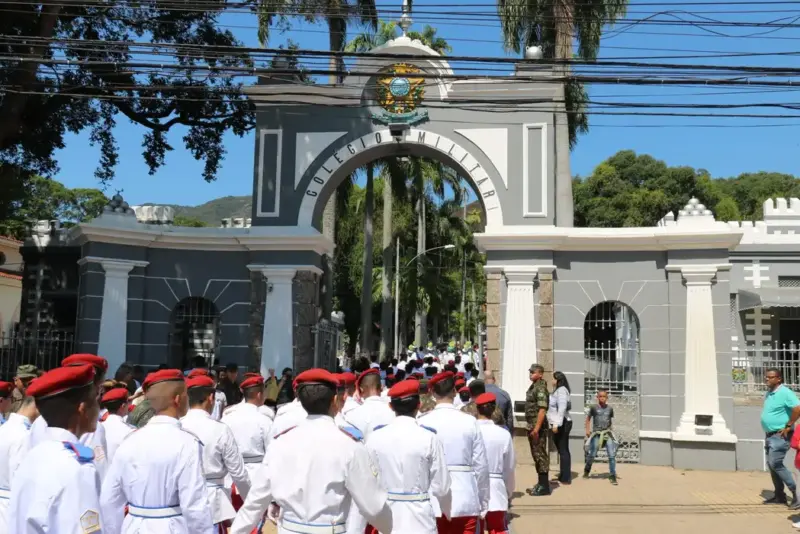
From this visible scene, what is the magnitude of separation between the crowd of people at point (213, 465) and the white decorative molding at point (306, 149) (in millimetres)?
9436

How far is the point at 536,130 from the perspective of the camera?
15.6m

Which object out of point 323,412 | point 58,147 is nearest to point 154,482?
point 323,412

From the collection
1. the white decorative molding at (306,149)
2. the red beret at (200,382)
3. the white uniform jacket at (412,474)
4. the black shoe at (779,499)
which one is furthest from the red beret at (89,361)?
the white decorative molding at (306,149)

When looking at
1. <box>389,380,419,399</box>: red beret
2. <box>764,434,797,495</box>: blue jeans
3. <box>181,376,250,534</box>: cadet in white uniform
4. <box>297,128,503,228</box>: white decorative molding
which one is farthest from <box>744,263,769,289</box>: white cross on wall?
<box>181,376,250,534</box>: cadet in white uniform

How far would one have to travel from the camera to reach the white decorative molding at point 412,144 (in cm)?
1554

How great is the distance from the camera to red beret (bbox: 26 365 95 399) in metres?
3.81

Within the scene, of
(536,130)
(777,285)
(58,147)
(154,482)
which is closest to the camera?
(154,482)

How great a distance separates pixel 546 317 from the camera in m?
15.1

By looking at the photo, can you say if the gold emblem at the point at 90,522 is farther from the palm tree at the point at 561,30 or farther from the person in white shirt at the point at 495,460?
the palm tree at the point at 561,30

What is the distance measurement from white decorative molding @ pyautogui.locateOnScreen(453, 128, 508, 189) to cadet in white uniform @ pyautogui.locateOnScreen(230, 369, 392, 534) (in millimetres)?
11463

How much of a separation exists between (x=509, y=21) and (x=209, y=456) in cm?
1815

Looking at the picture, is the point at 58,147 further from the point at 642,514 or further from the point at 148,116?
the point at 642,514

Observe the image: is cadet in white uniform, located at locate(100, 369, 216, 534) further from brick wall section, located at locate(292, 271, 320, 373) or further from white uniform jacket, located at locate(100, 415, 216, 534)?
brick wall section, located at locate(292, 271, 320, 373)

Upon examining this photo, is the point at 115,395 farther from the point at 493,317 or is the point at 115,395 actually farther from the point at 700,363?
the point at 700,363
